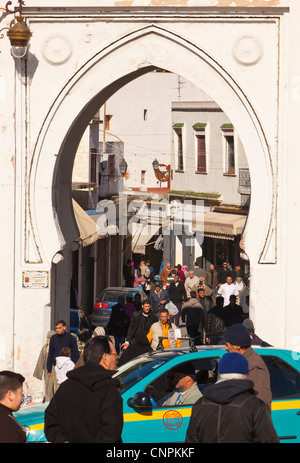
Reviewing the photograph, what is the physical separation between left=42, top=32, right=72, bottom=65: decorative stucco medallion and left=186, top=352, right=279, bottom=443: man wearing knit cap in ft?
24.5

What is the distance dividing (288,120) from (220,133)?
22627 mm

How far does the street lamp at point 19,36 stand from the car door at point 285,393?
193 inches

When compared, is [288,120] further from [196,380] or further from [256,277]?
[196,380]

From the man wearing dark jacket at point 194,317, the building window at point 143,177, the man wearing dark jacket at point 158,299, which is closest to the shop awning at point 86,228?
the man wearing dark jacket at point 158,299

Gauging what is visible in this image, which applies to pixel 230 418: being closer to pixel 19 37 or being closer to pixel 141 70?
pixel 19 37

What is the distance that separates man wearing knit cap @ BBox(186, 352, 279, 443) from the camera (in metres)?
5.39

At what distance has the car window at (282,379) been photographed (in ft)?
29.1

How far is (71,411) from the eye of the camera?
5969 mm

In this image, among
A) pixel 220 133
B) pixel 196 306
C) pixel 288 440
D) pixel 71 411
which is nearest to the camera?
pixel 71 411

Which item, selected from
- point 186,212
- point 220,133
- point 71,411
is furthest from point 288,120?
point 186,212

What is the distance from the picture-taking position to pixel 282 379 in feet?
29.5

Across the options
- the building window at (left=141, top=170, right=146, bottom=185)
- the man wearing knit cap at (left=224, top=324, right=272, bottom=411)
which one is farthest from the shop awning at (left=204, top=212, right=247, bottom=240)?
the man wearing knit cap at (left=224, top=324, right=272, bottom=411)
